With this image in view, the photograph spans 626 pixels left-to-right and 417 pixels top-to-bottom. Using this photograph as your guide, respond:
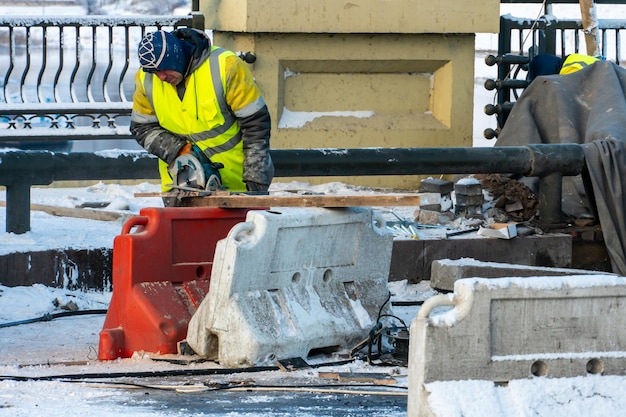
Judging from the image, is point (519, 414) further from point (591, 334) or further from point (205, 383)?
point (205, 383)

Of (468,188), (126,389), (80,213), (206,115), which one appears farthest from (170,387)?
(468,188)

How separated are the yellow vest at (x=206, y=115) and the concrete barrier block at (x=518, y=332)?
323cm

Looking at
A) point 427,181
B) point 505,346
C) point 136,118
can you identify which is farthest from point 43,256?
point 505,346

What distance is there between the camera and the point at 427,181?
11.4 meters

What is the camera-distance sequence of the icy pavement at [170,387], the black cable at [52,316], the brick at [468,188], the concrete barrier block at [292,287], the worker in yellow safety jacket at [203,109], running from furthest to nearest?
the brick at [468,188] < the black cable at [52,316] < the worker in yellow safety jacket at [203,109] < the concrete barrier block at [292,287] < the icy pavement at [170,387]

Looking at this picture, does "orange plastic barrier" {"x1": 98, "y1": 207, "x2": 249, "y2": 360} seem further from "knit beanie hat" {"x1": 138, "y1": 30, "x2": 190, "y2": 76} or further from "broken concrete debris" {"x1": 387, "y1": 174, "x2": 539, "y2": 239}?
"broken concrete debris" {"x1": 387, "y1": 174, "x2": 539, "y2": 239}

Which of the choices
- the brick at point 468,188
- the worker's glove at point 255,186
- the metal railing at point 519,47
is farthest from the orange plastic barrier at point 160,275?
the metal railing at point 519,47

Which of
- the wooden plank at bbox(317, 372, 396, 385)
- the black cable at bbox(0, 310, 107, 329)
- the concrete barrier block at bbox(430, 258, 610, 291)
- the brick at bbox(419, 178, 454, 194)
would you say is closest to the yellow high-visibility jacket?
the black cable at bbox(0, 310, 107, 329)

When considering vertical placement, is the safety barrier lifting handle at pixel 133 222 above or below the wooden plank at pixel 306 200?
below

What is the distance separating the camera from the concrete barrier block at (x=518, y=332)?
4.84 m

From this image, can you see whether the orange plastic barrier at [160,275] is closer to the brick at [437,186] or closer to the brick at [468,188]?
the brick at [468,188]

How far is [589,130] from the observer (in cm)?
1094

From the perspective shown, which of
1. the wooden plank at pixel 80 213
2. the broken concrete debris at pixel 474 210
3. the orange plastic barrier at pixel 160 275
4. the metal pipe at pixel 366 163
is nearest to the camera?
the orange plastic barrier at pixel 160 275

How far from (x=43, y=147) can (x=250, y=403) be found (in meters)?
11.3
